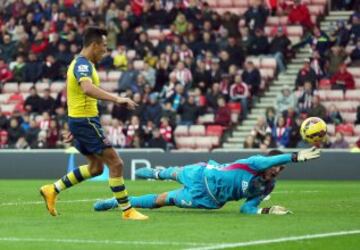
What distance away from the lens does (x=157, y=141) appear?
103 ft

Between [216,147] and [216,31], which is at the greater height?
[216,31]

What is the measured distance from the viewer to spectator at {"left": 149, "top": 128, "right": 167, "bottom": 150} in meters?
31.3

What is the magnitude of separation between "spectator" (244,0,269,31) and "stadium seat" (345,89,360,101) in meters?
3.89

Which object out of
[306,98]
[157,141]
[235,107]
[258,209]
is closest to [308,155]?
[258,209]

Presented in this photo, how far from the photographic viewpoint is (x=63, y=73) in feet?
119

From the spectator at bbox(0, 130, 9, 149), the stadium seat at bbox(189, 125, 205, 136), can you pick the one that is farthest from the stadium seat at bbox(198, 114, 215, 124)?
the spectator at bbox(0, 130, 9, 149)

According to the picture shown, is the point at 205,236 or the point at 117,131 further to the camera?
the point at 117,131

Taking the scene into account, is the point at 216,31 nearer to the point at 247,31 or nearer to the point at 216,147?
the point at 247,31

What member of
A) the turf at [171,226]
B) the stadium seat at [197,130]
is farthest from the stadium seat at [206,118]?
the turf at [171,226]

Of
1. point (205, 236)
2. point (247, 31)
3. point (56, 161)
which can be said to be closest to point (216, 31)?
point (247, 31)

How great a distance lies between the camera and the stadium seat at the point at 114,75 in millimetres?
35375

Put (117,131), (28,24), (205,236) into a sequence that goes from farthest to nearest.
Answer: (28,24) → (117,131) → (205,236)

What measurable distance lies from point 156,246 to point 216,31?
78.5ft

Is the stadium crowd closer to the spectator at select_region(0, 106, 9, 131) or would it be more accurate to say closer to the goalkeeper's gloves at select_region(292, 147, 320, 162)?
the spectator at select_region(0, 106, 9, 131)
